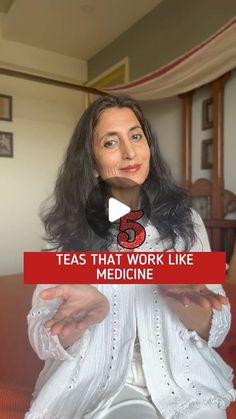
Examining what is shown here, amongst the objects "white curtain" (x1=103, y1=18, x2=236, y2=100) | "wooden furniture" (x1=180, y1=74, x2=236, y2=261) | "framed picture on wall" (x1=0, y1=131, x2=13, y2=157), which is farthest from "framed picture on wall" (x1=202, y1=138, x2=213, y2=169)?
"framed picture on wall" (x1=0, y1=131, x2=13, y2=157)

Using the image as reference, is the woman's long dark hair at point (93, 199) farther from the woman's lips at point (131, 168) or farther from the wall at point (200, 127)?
the wall at point (200, 127)

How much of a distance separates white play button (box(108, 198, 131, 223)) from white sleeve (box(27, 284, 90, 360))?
0.10m

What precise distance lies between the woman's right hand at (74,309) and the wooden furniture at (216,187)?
0.78 feet

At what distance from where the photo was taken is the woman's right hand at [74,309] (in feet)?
0.89

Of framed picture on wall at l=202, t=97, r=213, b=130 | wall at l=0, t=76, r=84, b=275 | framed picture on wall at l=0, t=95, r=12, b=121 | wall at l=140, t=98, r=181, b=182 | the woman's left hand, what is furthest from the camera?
framed picture on wall at l=0, t=95, r=12, b=121

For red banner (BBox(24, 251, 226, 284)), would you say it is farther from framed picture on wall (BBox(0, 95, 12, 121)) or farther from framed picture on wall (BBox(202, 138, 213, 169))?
framed picture on wall (BBox(0, 95, 12, 121))

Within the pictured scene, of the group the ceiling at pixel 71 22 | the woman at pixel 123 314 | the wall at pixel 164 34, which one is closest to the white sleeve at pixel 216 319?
the woman at pixel 123 314

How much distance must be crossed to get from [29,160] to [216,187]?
638 millimetres

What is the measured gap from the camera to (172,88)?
3.07ft

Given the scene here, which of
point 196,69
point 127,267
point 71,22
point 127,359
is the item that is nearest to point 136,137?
point 127,267

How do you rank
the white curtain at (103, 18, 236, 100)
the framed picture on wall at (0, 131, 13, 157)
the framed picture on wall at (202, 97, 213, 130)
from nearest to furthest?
the framed picture on wall at (202, 97, 213, 130) < the white curtain at (103, 18, 236, 100) < the framed picture on wall at (0, 131, 13, 157)

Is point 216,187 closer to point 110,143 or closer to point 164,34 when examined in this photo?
point 110,143

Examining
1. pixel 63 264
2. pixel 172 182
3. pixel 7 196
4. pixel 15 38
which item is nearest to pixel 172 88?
pixel 7 196

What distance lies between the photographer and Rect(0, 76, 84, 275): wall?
0.53 metres
